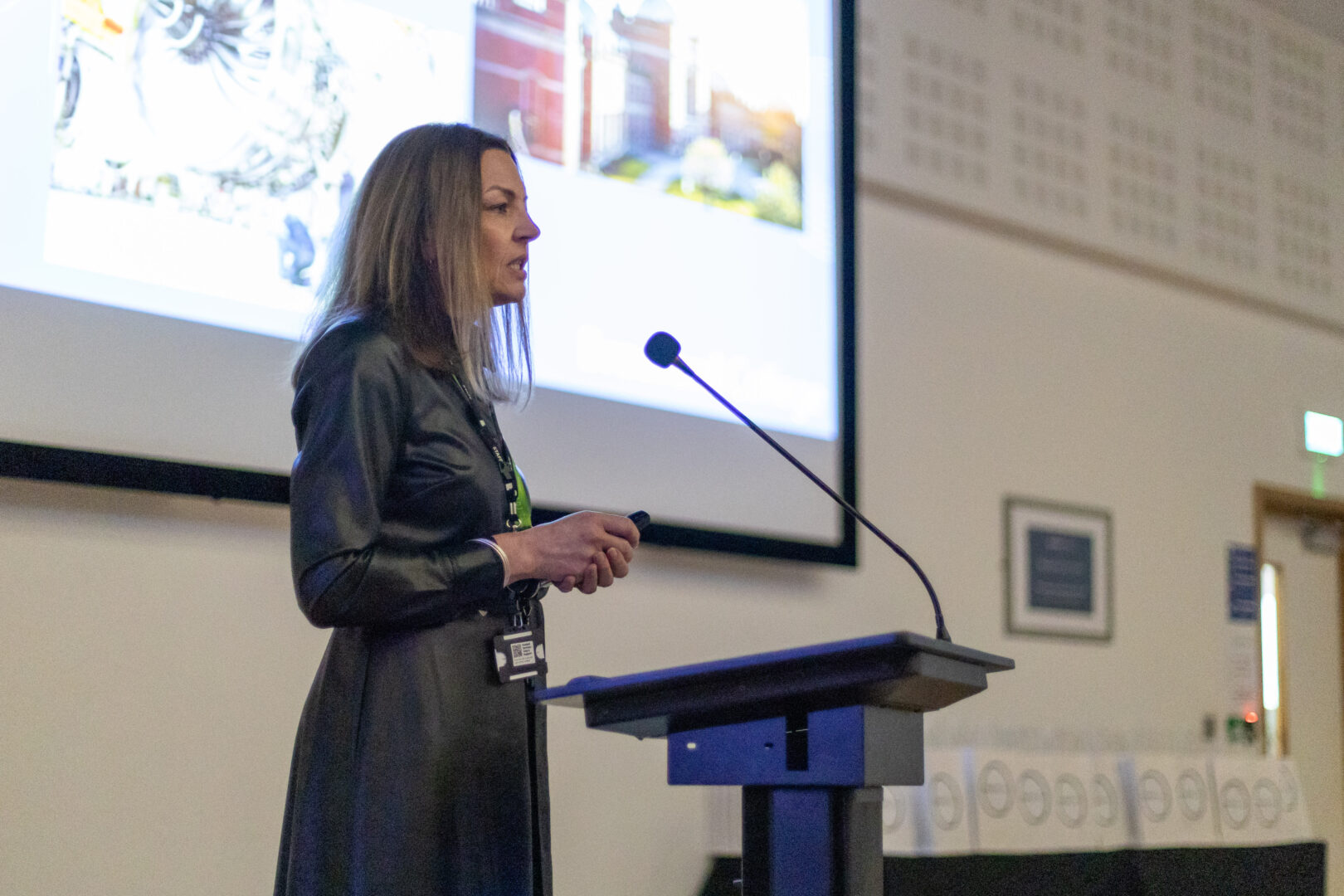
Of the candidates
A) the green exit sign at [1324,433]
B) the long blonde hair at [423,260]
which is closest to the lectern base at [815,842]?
the long blonde hair at [423,260]

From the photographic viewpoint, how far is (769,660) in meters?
1.25

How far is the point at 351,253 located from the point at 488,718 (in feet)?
1.75

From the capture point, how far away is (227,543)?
97.7 inches

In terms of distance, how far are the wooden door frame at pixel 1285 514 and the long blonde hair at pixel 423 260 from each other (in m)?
3.73

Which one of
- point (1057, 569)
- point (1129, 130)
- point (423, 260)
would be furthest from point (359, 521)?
point (1129, 130)

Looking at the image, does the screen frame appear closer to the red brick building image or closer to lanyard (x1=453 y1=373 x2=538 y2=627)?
the red brick building image

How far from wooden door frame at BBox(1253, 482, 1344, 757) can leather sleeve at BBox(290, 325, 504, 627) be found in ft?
12.4

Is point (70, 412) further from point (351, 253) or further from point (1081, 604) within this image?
point (1081, 604)

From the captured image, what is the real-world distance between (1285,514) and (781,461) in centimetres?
252

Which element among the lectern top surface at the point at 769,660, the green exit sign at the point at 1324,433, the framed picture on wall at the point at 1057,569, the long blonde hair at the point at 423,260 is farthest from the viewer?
the green exit sign at the point at 1324,433

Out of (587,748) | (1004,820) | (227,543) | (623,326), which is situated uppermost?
(623,326)

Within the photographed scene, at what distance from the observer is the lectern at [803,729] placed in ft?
4.09

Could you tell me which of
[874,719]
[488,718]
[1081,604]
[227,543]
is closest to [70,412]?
[227,543]

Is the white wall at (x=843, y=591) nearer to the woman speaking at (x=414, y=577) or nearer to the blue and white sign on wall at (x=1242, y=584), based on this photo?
the blue and white sign on wall at (x=1242, y=584)
